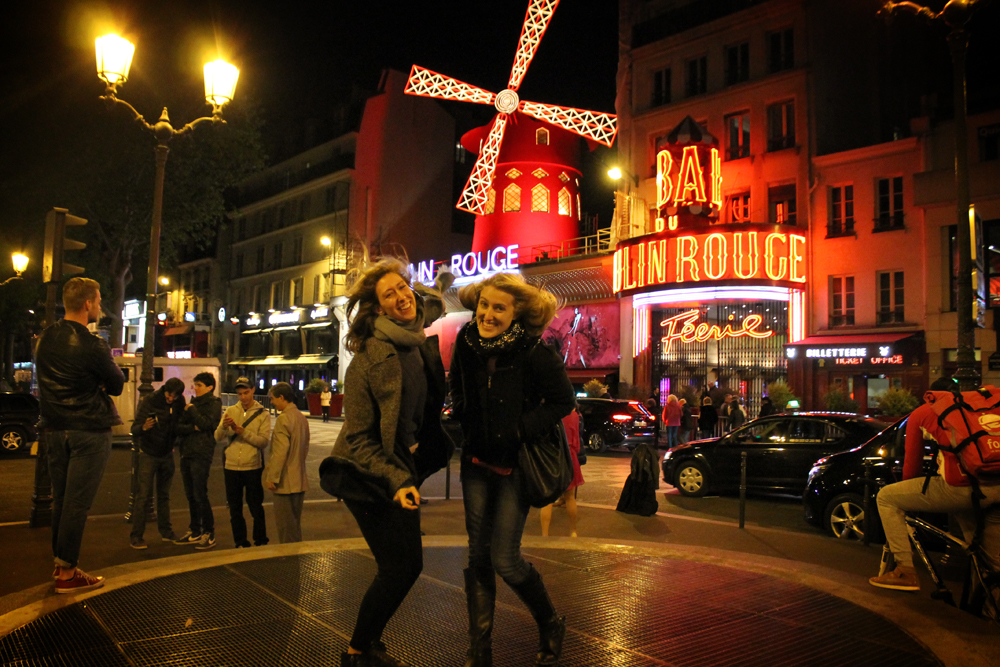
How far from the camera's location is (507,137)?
34219 millimetres

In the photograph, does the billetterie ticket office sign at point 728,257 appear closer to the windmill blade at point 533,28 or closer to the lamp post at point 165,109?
the windmill blade at point 533,28

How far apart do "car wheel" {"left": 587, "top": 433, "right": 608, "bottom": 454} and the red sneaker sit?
16.1 metres

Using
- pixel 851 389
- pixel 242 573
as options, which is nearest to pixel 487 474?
pixel 242 573

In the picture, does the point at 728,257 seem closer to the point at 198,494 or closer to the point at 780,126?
the point at 780,126

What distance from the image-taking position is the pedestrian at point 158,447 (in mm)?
7594

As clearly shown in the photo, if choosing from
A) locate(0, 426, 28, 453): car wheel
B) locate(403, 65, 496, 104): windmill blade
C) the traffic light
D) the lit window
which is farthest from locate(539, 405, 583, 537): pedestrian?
locate(403, 65, 496, 104): windmill blade

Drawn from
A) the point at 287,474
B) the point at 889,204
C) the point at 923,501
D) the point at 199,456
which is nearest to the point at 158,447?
the point at 199,456


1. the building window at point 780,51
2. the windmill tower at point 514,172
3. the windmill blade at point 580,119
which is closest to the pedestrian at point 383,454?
the building window at point 780,51

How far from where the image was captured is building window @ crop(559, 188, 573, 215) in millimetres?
34156

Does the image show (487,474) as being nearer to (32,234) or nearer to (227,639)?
(227,639)

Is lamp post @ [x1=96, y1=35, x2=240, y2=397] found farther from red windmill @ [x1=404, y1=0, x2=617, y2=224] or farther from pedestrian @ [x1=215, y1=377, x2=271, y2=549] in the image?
red windmill @ [x1=404, y1=0, x2=617, y2=224]

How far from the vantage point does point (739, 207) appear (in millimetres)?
26000

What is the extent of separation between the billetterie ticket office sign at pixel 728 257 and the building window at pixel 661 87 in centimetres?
662

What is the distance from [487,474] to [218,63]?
10528mm
